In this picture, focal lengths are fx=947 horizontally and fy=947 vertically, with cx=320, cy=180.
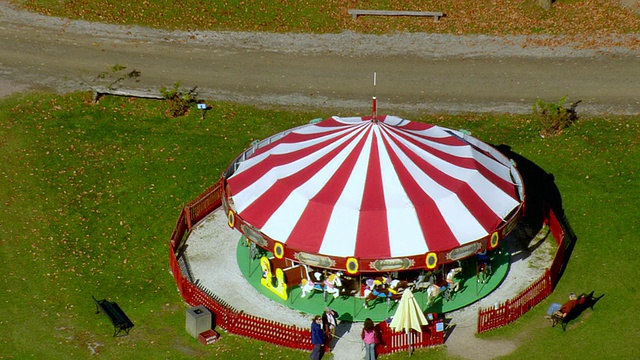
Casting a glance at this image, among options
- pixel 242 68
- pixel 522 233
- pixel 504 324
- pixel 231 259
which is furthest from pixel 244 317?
pixel 242 68

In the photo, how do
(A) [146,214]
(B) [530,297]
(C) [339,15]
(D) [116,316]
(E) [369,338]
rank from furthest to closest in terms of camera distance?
(C) [339,15]
(A) [146,214]
(B) [530,297]
(D) [116,316]
(E) [369,338]

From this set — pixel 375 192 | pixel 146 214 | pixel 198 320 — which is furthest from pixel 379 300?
pixel 146 214

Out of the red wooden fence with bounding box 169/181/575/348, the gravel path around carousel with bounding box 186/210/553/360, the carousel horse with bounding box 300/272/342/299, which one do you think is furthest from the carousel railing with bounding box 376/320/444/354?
the carousel horse with bounding box 300/272/342/299

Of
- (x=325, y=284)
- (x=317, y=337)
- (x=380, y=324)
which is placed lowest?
(x=317, y=337)

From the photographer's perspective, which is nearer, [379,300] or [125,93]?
[379,300]

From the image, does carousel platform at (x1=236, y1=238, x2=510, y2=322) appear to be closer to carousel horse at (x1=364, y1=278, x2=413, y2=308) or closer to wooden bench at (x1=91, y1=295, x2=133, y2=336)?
carousel horse at (x1=364, y1=278, x2=413, y2=308)

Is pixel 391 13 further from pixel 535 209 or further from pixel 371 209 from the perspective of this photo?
pixel 371 209

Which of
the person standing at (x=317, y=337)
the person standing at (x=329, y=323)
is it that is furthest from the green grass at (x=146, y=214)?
the person standing at (x=329, y=323)
